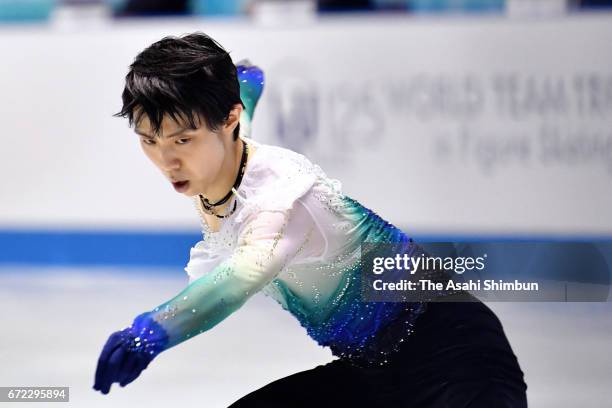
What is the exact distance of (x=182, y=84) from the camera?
1.86 meters

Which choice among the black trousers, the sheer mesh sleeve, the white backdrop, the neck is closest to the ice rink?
the white backdrop

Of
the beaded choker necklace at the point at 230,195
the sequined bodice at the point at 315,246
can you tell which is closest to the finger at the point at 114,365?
the sequined bodice at the point at 315,246

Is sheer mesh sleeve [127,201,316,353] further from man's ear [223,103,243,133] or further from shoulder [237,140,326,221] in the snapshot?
man's ear [223,103,243,133]

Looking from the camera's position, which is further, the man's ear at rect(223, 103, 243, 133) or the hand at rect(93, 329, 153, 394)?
the man's ear at rect(223, 103, 243, 133)

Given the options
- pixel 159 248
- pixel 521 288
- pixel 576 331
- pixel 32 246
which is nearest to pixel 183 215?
pixel 159 248

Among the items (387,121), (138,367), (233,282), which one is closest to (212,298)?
(233,282)

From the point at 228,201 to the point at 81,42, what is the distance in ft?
14.3

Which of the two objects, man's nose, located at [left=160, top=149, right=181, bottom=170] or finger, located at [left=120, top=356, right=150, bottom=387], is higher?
man's nose, located at [left=160, top=149, right=181, bottom=170]

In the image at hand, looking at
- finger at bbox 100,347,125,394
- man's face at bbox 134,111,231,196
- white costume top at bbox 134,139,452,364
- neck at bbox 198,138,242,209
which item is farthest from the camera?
neck at bbox 198,138,242,209

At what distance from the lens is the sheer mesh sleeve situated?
1.72 m

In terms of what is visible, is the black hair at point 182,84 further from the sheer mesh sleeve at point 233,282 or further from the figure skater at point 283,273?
the sheer mesh sleeve at point 233,282

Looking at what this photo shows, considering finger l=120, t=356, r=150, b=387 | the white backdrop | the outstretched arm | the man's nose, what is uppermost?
the man's nose

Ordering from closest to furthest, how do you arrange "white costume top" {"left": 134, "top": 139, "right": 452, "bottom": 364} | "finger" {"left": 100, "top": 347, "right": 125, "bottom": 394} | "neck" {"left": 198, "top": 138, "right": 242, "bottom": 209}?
"finger" {"left": 100, "top": 347, "right": 125, "bottom": 394}, "white costume top" {"left": 134, "top": 139, "right": 452, "bottom": 364}, "neck" {"left": 198, "top": 138, "right": 242, "bottom": 209}

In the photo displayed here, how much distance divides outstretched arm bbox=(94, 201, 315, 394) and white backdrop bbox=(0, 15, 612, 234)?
11.8 feet
